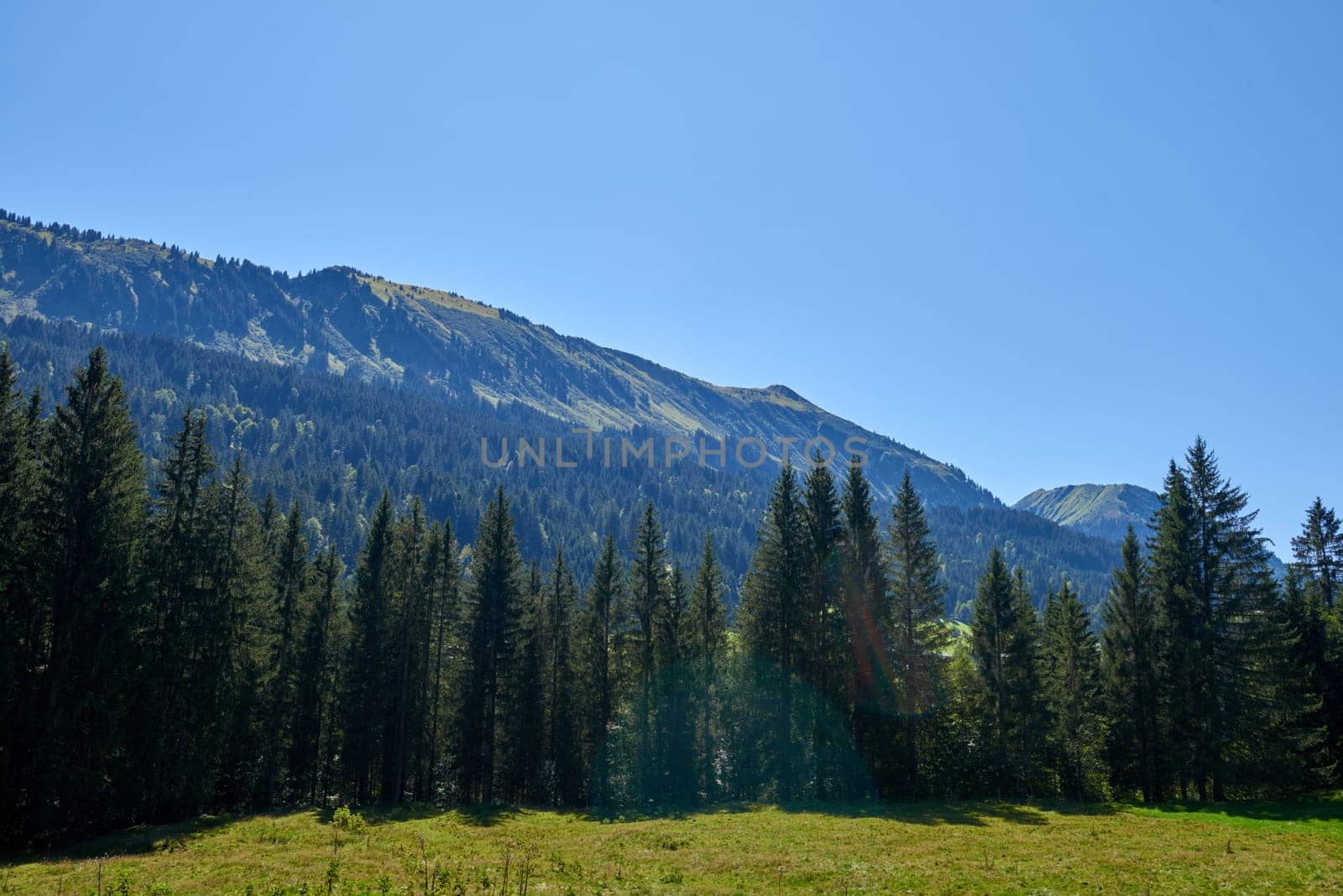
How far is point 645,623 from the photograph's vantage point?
49938 mm

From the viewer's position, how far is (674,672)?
1891 inches

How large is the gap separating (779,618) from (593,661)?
1477 cm

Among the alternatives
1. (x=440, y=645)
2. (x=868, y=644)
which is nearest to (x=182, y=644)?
(x=440, y=645)

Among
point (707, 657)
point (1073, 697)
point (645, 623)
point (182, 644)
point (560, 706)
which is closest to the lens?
point (182, 644)

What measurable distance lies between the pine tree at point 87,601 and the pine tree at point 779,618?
30973 mm

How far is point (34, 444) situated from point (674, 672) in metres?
34.8

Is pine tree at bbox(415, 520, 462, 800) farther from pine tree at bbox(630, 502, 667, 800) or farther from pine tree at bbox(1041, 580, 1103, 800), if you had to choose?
pine tree at bbox(1041, 580, 1103, 800)

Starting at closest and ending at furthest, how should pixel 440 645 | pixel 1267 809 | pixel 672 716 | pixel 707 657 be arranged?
pixel 1267 809, pixel 672 716, pixel 707 657, pixel 440 645

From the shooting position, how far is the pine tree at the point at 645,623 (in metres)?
47.1

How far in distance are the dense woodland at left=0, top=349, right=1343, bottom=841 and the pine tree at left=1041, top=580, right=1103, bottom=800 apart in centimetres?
21

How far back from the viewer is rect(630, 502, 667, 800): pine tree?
47.1 metres

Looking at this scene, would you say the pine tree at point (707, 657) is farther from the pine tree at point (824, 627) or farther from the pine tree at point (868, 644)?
the pine tree at point (868, 644)

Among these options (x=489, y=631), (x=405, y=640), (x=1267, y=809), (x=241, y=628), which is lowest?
(x=1267, y=809)

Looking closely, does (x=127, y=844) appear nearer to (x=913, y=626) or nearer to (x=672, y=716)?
(x=672, y=716)
